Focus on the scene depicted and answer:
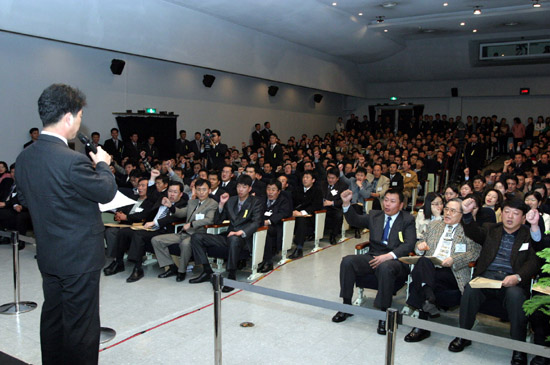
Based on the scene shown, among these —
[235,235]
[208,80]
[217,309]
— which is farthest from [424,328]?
[208,80]

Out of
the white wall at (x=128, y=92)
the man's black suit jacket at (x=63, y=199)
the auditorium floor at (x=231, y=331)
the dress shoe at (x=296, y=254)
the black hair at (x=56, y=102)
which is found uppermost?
the white wall at (x=128, y=92)

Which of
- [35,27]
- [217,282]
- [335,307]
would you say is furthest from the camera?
[35,27]


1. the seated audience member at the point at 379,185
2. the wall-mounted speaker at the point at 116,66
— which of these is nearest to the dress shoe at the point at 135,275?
the seated audience member at the point at 379,185

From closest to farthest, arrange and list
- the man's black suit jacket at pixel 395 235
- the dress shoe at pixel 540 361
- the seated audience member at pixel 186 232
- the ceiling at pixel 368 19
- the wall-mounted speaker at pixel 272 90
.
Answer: the dress shoe at pixel 540 361
the man's black suit jacket at pixel 395 235
the seated audience member at pixel 186 232
the ceiling at pixel 368 19
the wall-mounted speaker at pixel 272 90

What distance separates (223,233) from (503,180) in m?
4.46

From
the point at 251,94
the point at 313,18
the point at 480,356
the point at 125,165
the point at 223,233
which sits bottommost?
the point at 480,356

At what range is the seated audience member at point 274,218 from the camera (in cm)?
588

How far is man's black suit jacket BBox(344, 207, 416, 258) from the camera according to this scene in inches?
173

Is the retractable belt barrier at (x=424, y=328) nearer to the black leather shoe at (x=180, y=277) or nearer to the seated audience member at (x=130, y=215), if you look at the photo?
the black leather shoe at (x=180, y=277)

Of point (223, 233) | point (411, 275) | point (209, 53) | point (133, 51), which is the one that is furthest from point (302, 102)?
point (411, 275)

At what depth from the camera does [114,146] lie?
446 inches

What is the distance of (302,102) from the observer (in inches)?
763

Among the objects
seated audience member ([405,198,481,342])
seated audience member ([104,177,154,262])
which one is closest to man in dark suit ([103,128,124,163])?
seated audience member ([104,177,154,262])

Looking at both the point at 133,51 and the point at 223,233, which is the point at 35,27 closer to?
the point at 133,51
